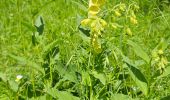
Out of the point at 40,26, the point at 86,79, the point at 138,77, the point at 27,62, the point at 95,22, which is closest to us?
the point at 95,22

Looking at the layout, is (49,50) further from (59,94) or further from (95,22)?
(95,22)

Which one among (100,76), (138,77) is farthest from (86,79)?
(138,77)

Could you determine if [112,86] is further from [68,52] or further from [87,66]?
[68,52]

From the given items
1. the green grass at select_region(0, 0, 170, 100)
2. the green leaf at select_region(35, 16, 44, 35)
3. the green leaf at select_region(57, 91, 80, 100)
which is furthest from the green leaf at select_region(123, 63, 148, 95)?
the green leaf at select_region(35, 16, 44, 35)

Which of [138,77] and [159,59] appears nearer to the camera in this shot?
[159,59]

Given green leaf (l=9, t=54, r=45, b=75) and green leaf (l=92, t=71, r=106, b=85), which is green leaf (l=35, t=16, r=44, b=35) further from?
green leaf (l=92, t=71, r=106, b=85)

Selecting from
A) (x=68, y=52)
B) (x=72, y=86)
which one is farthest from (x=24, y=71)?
(x=72, y=86)

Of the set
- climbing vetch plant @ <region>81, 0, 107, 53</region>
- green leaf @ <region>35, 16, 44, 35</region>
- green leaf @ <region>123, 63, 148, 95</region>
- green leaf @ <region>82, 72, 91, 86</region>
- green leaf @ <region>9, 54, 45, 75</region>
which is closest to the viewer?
climbing vetch plant @ <region>81, 0, 107, 53</region>

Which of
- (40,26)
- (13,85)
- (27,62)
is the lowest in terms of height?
(13,85)

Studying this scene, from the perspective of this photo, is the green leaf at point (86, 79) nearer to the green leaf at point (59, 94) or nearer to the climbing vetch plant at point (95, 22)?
the green leaf at point (59, 94)

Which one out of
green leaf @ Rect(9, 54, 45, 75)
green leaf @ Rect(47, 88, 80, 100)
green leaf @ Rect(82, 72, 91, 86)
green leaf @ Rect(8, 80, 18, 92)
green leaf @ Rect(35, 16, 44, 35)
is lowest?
green leaf @ Rect(8, 80, 18, 92)

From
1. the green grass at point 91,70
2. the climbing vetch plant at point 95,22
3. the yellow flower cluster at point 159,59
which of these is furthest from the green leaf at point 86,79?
the yellow flower cluster at point 159,59

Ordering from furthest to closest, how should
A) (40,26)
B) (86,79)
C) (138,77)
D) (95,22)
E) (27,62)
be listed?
(40,26), (27,62), (86,79), (138,77), (95,22)

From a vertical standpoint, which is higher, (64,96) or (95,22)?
(95,22)
